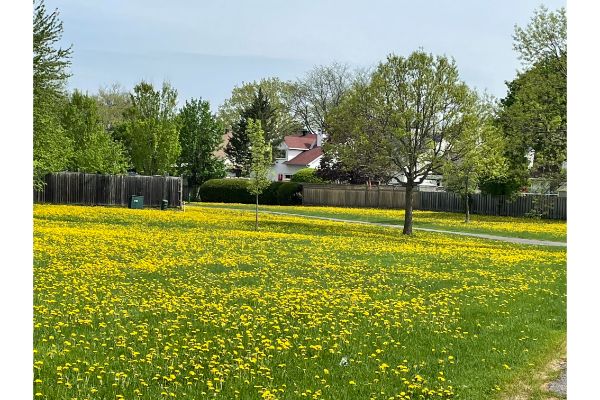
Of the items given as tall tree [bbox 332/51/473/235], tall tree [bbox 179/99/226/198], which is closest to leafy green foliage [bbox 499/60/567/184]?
tall tree [bbox 332/51/473/235]

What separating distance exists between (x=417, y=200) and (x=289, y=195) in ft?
31.6

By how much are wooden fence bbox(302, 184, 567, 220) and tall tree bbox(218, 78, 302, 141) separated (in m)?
16.1

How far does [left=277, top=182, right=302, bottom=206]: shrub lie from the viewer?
49.2 meters

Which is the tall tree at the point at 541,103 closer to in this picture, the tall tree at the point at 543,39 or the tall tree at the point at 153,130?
the tall tree at the point at 543,39

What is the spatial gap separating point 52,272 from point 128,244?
4894 millimetres

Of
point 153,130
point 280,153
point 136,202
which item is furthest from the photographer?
point 280,153

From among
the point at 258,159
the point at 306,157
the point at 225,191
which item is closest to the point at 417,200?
the point at 225,191

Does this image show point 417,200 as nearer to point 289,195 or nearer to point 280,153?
point 289,195

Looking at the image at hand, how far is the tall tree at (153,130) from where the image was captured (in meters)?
38.4

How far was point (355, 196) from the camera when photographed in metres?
47.9
